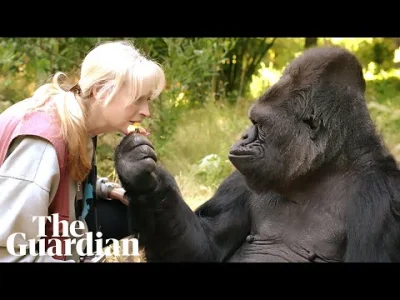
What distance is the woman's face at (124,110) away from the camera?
2852 millimetres

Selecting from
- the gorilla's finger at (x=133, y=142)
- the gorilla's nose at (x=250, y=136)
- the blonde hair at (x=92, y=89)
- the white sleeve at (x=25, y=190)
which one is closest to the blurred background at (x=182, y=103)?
the gorilla's nose at (x=250, y=136)

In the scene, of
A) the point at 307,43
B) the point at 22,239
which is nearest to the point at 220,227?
the point at 22,239

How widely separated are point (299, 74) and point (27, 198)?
48.7 inches

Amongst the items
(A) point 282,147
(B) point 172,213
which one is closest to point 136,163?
(B) point 172,213

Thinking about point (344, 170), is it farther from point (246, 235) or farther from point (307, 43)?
point (307, 43)

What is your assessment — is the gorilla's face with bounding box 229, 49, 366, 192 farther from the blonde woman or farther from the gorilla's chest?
the blonde woman

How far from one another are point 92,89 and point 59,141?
0.28 m

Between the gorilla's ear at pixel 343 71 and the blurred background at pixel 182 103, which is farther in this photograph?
the blurred background at pixel 182 103

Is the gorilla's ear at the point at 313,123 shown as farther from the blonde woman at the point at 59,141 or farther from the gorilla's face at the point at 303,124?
the blonde woman at the point at 59,141

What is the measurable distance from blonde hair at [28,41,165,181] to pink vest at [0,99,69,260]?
0.04 metres

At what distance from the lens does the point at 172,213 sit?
10.4 feet

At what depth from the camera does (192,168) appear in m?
5.87

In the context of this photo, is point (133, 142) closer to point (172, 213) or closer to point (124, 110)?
point (124, 110)

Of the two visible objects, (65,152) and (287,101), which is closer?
(65,152)
